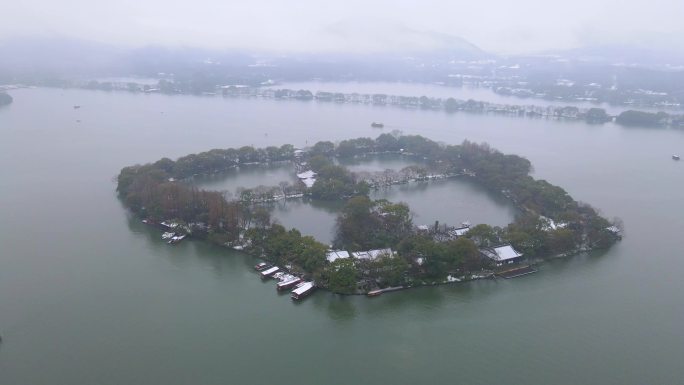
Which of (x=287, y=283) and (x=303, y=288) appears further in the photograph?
(x=287, y=283)

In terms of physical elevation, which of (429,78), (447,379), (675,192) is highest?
(429,78)

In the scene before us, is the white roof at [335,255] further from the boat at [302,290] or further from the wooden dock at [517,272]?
the wooden dock at [517,272]

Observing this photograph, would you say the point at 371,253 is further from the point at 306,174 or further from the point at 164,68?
the point at 164,68

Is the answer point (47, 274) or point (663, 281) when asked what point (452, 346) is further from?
point (47, 274)

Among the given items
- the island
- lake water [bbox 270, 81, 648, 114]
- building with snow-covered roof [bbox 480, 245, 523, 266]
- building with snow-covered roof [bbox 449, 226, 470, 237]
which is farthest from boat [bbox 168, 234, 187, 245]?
lake water [bbox 270, 81, 648, 114]

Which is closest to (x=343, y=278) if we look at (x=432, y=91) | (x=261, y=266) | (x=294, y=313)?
(x=294, y=313)

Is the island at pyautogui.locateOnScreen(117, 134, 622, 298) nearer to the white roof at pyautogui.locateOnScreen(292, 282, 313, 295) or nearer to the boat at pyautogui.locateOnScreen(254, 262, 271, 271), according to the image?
the boat at pyautogui.locateOnScreen(254, 262, 271, 271)

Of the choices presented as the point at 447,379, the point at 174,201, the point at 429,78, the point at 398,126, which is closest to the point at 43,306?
the point at 174,201
